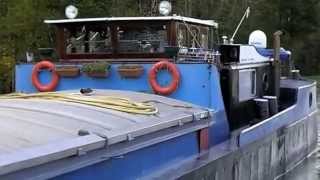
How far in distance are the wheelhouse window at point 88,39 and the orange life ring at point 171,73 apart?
44.5 inches

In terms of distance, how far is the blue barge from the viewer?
4.95 m

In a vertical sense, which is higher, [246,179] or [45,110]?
[45,110]

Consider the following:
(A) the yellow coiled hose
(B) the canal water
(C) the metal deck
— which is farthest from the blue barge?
(B) the canal water

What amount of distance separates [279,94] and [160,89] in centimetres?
509

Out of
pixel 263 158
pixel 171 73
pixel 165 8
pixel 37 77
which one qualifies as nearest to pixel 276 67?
pixel 263 158

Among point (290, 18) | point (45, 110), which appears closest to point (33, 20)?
point (45, 110)

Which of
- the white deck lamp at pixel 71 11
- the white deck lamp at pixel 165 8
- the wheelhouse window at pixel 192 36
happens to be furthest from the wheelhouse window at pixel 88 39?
the wheelhouse window at pixel 192 36

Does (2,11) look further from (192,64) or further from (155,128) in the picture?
(155,128)

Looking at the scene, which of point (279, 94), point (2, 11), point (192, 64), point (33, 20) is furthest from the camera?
point (2, 11)

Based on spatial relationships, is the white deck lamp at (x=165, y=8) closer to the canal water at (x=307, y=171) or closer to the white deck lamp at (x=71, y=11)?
the white deck lamp at (x=71, y=11)

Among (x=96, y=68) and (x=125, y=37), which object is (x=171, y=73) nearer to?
(x=96, y=68)

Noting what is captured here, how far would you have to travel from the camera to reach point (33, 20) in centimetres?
2525

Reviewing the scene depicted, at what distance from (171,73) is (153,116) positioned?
1.85 m

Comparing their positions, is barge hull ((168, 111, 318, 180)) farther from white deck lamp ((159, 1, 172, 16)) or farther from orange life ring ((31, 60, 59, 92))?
orange life ring ((31, 60, 59, 92))
